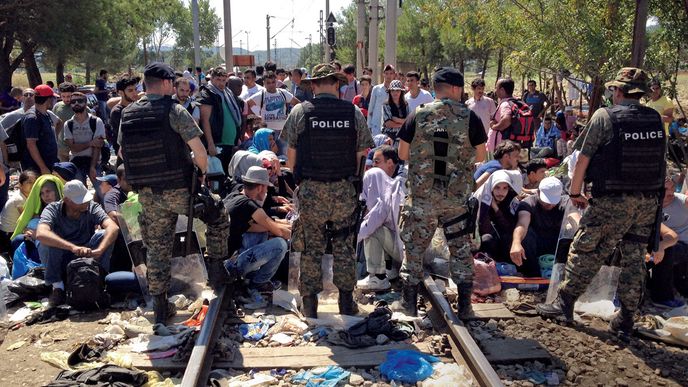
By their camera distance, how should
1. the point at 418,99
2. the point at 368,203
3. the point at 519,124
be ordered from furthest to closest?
1. the point at 519,124
2. the point at 418,99
3. the point at 368,203

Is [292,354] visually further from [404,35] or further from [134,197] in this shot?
[404,35]

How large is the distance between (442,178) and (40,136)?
18.8ft

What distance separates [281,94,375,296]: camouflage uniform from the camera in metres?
5.17

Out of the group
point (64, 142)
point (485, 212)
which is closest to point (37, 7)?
point (64, 142)

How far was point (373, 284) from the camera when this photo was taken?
6125 millimetres

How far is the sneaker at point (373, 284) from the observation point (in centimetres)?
610

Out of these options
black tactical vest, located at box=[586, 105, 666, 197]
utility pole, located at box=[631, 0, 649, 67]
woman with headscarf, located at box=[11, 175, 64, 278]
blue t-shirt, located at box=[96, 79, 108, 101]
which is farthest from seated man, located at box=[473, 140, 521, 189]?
blue t-shirt, located at box=[96, 79, 108, 101]

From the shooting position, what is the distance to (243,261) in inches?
233

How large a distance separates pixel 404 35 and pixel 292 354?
3806cm

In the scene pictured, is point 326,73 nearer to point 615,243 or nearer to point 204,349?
point 204,349

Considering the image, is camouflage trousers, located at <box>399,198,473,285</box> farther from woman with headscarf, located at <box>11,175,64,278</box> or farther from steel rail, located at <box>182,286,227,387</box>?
woman with headscarf, located at <box>11,175,64,278</box>

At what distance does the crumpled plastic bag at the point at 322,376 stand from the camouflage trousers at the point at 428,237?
132 centimetres

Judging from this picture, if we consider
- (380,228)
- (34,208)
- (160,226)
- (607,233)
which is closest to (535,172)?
(380,228)

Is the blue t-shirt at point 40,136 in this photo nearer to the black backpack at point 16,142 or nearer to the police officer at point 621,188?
the black backpack at point 16,142
